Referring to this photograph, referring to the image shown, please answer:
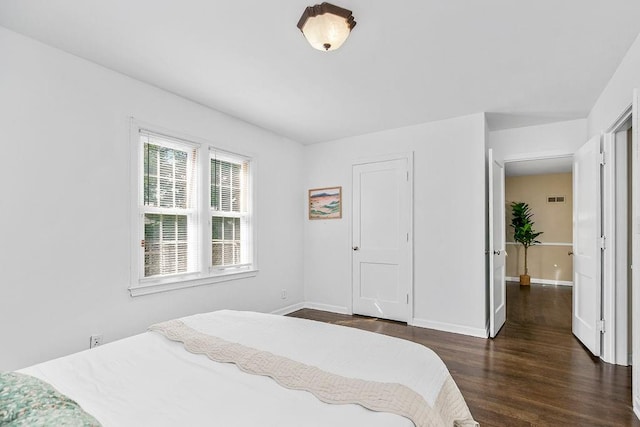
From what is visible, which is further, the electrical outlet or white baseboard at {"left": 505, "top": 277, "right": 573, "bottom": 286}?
white baseboard at {"left": 505, "top": 277, "right": 573, "bottom": 286}

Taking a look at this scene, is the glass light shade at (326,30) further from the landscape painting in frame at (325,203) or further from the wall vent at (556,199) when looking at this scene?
the wall vent at (556,199)

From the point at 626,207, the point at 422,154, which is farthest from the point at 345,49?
the point at 626,207

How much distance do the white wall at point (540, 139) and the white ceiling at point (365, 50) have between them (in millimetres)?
493

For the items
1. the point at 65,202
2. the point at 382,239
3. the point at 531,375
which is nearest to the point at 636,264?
the point at 531,375

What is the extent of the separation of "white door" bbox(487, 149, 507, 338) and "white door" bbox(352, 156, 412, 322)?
93 centimetres

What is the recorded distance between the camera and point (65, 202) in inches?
92.8

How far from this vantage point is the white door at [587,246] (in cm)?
295

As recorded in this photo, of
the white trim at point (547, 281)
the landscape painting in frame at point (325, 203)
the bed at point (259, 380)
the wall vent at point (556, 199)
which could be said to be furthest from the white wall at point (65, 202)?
the wall vent at point (556, 199)

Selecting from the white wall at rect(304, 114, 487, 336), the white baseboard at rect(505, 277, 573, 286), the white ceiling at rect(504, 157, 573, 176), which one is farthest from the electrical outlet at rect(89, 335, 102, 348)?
the white baseboard at rect(505, 277, 573, 286)

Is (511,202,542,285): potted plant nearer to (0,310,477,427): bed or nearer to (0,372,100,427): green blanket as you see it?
(0,310,477,427): bed

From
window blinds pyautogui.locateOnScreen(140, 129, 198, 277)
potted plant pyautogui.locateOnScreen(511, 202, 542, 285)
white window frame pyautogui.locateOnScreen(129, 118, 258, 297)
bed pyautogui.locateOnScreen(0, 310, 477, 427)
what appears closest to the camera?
bed pyautogui.locateOnScreen(0, 310, 477, 427)

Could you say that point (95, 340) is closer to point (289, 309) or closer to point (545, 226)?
point (289, 309)

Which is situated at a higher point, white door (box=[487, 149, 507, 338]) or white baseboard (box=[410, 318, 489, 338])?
white door (box=[487, 149, 507, 338])

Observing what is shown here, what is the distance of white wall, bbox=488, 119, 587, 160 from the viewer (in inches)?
151
